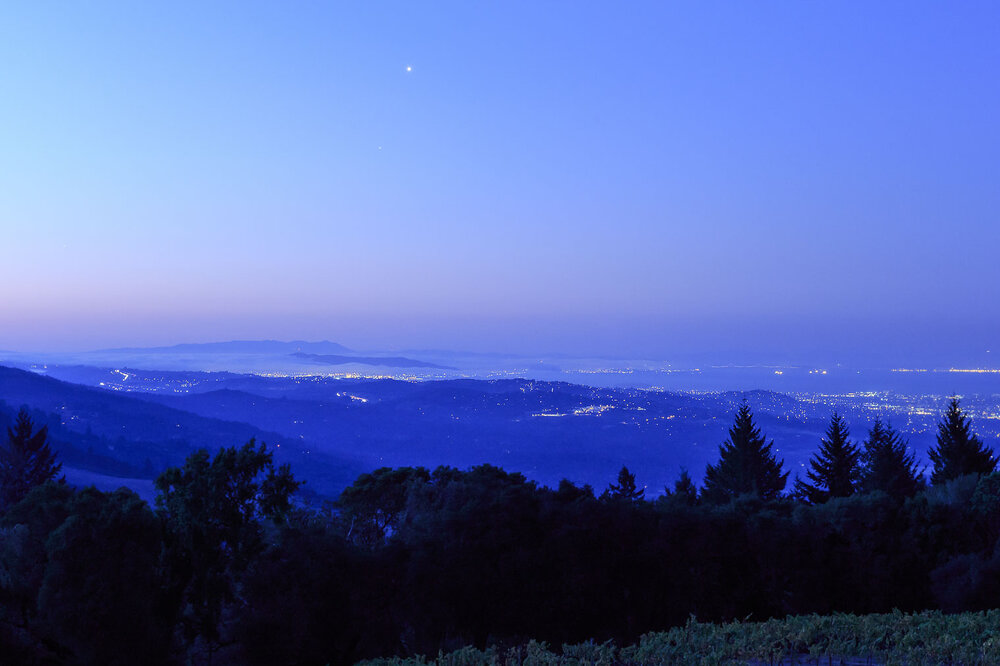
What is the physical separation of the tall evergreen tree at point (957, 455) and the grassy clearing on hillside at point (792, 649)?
4754cm

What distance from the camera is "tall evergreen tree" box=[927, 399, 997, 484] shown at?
5506 cm

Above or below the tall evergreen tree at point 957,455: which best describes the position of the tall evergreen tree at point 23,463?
below

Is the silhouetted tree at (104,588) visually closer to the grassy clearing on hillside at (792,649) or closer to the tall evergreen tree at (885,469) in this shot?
the grassy clearing on hillside at (792,649)

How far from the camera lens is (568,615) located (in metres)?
22.4

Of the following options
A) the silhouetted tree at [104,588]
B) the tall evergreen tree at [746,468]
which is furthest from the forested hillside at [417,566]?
the tall evergreen tree at [746,468]

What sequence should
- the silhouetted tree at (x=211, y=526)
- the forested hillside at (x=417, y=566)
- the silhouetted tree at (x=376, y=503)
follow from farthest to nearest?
the silhouetted tree at (x=376, y=503), the silhouetted tree at (x=211, y=526), the forested hillside at (x=417, y=566)

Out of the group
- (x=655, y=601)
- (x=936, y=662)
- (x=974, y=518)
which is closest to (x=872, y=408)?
(x=974, y=518)

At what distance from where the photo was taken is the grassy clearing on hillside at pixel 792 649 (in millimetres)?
10453

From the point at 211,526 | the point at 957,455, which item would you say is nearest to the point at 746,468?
the point at 957,455

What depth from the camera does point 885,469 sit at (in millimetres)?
57531

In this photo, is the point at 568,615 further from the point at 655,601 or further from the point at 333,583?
the point at 333,583

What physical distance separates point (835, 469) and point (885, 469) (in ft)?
19.4

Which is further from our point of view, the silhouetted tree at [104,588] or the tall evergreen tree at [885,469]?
the tall evergreen tree at [885,469]

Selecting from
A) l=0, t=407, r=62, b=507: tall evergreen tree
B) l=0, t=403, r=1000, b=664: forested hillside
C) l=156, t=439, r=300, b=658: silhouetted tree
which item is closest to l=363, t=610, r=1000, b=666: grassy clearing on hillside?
l=0, t=403, r=1000, b=664: forested hillside
